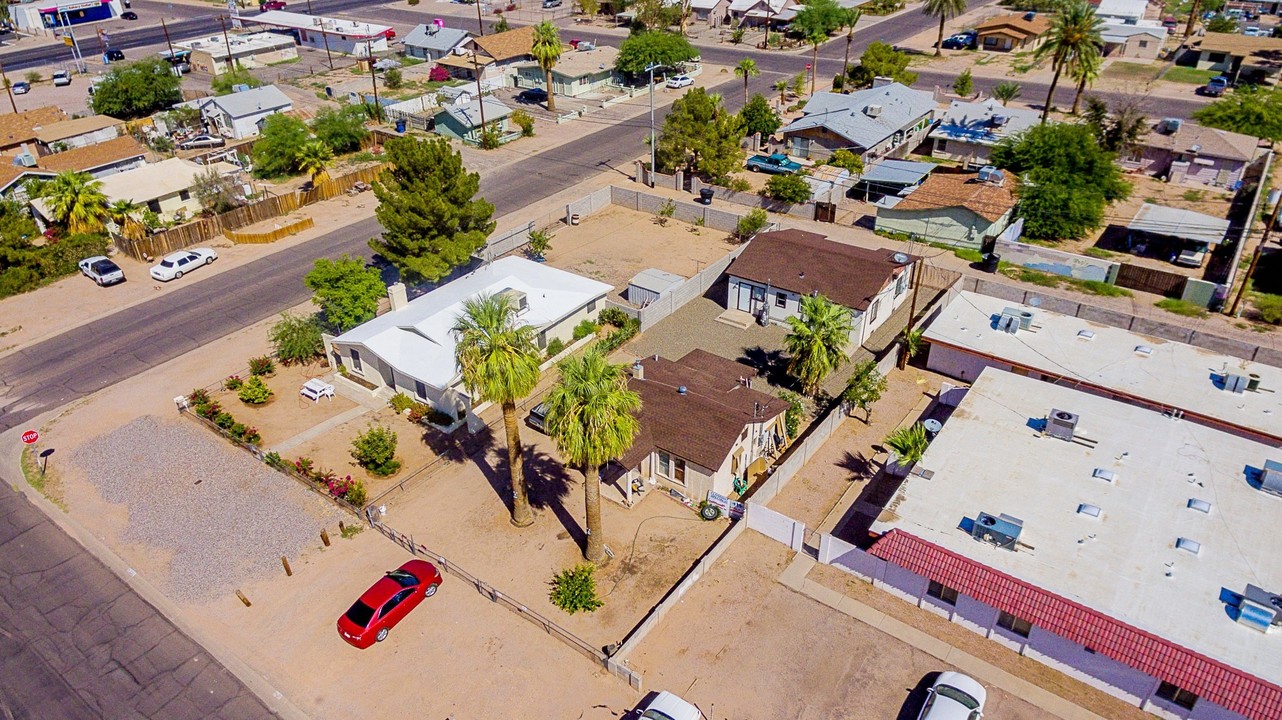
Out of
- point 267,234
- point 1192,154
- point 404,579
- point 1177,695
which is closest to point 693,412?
point 404,579

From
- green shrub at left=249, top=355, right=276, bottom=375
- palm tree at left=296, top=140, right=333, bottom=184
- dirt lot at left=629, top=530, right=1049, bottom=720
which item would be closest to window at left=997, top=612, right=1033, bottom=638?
dirt lot at left=629, top=530, right=1049, bottom=720

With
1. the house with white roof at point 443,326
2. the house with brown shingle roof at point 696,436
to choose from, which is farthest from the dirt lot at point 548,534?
the house with white roof at point 443,326

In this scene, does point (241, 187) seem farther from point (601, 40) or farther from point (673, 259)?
point (601, 40)

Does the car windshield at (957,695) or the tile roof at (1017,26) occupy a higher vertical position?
the tile roof at (1017,26)

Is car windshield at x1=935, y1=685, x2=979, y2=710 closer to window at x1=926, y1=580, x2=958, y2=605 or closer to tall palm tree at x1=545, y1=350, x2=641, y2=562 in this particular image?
window at x1=926, y1=580, x2=958, y2=605

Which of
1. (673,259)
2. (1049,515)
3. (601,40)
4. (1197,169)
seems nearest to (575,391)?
(1049,515)

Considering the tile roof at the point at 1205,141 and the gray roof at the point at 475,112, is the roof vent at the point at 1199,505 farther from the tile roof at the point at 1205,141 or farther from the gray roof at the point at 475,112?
the gray roof at the point at 475,112
